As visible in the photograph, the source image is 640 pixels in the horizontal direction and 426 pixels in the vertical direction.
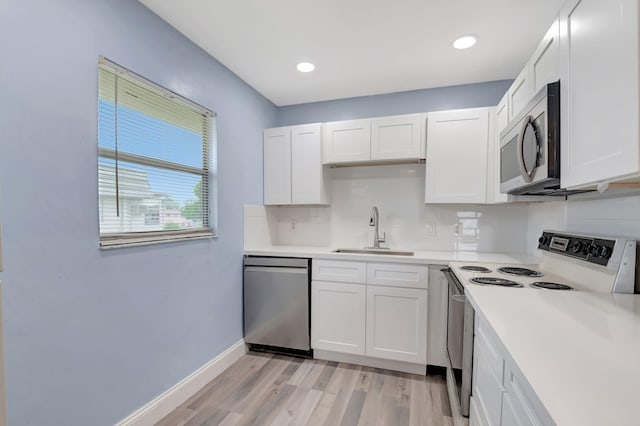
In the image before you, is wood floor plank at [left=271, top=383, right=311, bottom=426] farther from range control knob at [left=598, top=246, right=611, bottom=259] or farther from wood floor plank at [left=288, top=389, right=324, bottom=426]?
range control knob at [left=598, top=246, right=611, bottom=259]

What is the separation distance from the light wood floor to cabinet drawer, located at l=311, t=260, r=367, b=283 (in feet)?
2.36

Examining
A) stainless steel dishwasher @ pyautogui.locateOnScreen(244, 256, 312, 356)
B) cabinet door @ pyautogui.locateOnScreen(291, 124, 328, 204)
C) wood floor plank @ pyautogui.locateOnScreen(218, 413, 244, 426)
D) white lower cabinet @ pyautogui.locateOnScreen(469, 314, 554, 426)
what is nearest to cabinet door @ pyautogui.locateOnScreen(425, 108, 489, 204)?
cabinet door @ pyautogui.locateOnScreen(291, 124, 328, 204)

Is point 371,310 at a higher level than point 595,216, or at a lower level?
lower

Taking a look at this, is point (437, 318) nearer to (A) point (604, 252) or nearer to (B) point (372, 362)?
(B) point (372, 362)

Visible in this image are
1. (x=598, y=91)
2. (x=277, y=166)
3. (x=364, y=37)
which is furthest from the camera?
(x=277, y=166)

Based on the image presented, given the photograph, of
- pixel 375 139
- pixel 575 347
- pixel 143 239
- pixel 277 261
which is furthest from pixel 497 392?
pixel 375 139

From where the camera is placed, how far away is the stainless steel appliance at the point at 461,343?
148cm

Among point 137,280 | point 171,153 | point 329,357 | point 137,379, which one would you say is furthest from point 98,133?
point 329,357

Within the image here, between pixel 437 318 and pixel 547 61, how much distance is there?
5.75ft

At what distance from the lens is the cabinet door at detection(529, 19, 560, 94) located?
130 centimetres

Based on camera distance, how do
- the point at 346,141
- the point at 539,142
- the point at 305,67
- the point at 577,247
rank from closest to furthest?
the point at 539,142
the point at 577,247
the point at 305,67
the point at 346,141

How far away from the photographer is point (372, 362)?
2.49m

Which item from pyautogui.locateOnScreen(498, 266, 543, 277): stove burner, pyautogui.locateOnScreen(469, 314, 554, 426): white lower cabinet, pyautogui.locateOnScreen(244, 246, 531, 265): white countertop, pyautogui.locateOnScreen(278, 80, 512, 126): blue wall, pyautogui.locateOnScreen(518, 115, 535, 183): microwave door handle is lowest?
pyautogui.locateOnScreen(469, 314, 554, 426): white lower cabinet

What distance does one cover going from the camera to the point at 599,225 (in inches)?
60.7
